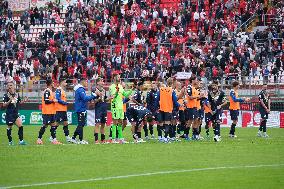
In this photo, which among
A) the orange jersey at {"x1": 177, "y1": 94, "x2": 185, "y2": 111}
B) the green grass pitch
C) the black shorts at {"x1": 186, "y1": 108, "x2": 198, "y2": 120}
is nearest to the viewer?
the green grass pitch

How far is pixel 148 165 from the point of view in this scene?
63.3ft

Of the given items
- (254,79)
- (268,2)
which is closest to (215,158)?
(254,79)

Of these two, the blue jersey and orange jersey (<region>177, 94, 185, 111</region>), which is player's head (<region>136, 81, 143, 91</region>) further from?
Answer: the blue jersey

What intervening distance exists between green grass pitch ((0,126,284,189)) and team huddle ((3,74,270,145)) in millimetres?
949

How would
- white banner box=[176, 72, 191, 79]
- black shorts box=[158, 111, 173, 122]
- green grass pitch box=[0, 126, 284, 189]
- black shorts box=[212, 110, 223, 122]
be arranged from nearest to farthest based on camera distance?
green grass pitch box=[0, 126, 284, 189] < black shorts box=[158, 111, 173, 122] < black shorts box=[212, 110, 223, 122] < white banner box=[176, 72, 191, 79]

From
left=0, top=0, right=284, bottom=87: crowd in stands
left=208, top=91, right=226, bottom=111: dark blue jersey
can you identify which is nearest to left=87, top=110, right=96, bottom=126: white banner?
left=0, top=0, right=284, bottom=87: crowd in stands

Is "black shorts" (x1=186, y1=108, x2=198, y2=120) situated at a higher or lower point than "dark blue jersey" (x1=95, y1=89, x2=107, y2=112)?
lower

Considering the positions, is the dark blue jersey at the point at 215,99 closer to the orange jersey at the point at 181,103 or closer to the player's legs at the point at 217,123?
the player's legs at the point at 217,123

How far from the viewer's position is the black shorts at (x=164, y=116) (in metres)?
27.0

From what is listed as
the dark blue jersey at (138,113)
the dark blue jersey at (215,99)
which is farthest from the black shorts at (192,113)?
the dark blue jersey at (138,113)

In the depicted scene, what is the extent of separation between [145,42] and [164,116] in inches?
924

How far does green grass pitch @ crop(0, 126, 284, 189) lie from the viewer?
16312 millimetres

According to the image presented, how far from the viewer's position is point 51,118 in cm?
2680

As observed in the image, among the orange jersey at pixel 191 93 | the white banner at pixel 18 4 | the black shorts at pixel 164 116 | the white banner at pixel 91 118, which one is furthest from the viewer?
the white banner at pixel 18 4
